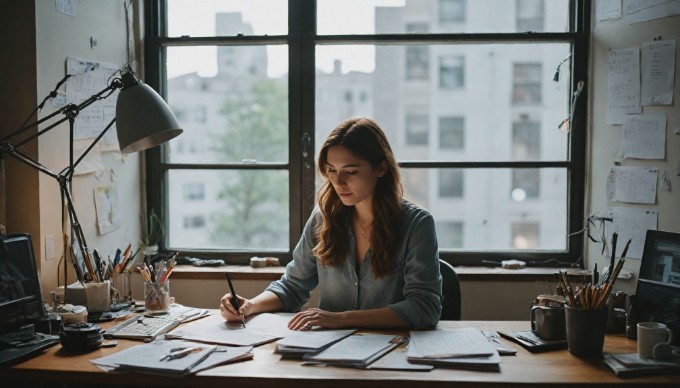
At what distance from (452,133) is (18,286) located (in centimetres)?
207

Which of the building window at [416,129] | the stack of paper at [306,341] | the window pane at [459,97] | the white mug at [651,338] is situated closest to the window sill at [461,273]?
the window pane at [459,97]

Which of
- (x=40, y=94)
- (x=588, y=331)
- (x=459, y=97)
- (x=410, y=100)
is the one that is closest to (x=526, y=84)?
(x=459, y=97)

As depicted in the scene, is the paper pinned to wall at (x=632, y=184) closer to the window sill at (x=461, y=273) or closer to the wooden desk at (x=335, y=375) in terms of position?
the window sill at (x=461, y=273)

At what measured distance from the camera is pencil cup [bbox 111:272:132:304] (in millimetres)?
2605

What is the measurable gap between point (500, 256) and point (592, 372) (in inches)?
62.8

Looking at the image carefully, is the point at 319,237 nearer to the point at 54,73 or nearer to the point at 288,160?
the point at 288,160

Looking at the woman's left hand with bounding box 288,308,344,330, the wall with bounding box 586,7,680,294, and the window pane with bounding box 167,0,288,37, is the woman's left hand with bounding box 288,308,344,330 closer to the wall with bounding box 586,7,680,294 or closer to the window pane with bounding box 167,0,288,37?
the wall with bounding box 586,7,680,294

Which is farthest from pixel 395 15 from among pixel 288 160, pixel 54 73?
pixel 54 73

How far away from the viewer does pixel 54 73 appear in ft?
8.67

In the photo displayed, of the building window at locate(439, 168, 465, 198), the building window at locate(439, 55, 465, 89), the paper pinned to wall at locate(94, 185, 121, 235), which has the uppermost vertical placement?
the building window at locate(439, 55, 465, 89)

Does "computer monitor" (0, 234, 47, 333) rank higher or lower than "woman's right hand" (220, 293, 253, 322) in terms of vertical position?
higher

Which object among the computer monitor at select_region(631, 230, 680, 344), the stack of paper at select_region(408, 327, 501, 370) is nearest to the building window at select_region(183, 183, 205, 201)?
the stack of paper at select_region(408, 327, 501, 370)

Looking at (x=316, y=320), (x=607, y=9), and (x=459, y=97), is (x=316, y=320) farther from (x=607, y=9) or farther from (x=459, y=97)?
(x=607, y=9)

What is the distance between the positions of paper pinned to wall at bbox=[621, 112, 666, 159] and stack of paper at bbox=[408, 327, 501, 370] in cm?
138
